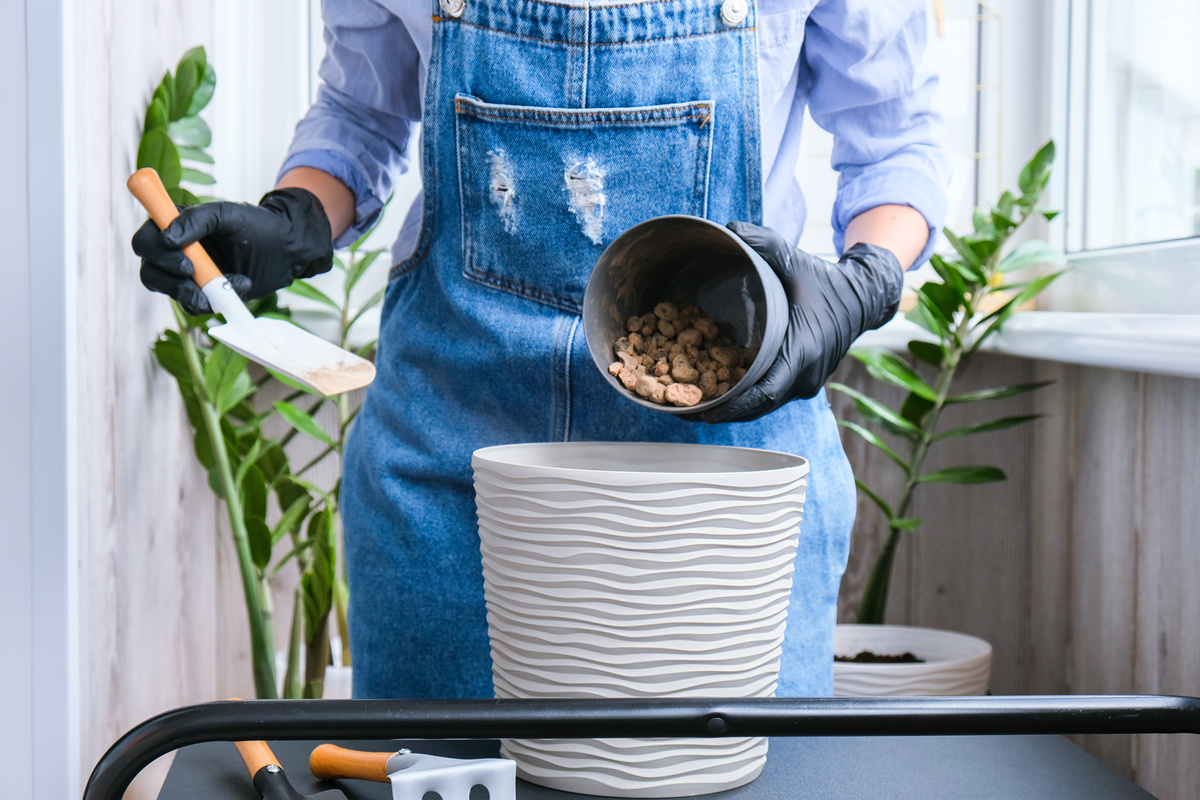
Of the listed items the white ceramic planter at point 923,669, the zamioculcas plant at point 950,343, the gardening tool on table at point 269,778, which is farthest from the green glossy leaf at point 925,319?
the gardening tool on table at point 269,778

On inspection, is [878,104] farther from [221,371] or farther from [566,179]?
[221,371]

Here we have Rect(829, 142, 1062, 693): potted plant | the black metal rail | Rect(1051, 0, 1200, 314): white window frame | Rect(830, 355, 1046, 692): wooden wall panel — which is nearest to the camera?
the black metal rail

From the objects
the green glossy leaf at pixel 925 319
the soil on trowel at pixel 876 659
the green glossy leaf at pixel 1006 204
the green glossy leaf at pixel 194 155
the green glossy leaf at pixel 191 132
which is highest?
the green glossy leaf at pixel 191 132

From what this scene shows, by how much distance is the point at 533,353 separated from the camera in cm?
77

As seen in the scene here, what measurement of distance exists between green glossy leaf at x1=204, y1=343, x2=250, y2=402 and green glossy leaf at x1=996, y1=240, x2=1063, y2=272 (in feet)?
3.73

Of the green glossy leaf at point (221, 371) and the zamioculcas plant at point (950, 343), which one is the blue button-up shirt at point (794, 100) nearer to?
the green glossy leaf at point (221, 371)

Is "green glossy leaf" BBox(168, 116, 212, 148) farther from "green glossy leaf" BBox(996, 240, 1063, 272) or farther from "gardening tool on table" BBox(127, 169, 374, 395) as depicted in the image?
"green glossy leaf" BBox(996, 240, 1063, 272)

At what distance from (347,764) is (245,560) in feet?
3.08

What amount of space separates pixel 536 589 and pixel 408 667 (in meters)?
0.30

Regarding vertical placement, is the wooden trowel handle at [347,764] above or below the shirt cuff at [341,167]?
below

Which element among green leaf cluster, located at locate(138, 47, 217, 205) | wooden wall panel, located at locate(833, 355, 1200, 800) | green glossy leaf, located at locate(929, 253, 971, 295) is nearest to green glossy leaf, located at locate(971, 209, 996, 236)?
green glossy leaf, located at locate(929, 253, 971, 295)

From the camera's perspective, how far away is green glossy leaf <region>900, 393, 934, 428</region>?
1.51 m

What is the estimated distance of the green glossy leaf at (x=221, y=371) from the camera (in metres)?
1.32

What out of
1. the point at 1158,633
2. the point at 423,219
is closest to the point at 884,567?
the point at 1158,633
